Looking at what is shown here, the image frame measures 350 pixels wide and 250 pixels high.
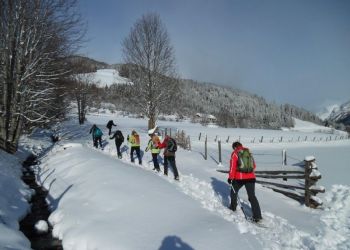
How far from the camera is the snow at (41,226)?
7.50 meters

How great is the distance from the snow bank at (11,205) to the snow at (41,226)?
0.42m

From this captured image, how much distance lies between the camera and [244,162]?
328 inches

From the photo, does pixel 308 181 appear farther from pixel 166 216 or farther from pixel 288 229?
pixel 166 216

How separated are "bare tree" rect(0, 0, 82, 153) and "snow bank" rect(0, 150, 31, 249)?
338 centimetres

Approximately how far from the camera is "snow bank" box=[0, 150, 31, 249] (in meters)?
6.16

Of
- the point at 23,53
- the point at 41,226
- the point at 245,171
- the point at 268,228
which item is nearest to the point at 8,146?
the point at 23,53

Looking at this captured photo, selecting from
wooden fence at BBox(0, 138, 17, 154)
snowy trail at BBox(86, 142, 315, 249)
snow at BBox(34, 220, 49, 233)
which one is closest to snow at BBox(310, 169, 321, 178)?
snowy trail at BBox(86, 142, 315, 249)

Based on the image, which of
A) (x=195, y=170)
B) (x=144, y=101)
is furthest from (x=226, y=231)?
(x=144, y=101)

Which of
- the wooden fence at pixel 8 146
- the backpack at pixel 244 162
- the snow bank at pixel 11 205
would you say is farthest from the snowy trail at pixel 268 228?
the wooden fence at pixel 8 146

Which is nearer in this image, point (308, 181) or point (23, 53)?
point (308, 181)

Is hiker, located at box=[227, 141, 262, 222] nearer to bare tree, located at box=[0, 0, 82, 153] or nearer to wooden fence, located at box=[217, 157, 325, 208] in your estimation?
wooden fence, located at box=[217, 157, 325, 208]

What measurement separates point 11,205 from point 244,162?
240 inches

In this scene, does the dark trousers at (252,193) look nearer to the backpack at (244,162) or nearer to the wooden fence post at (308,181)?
the backpack at (244,162)

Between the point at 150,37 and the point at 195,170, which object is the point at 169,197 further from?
the point at 150,37
